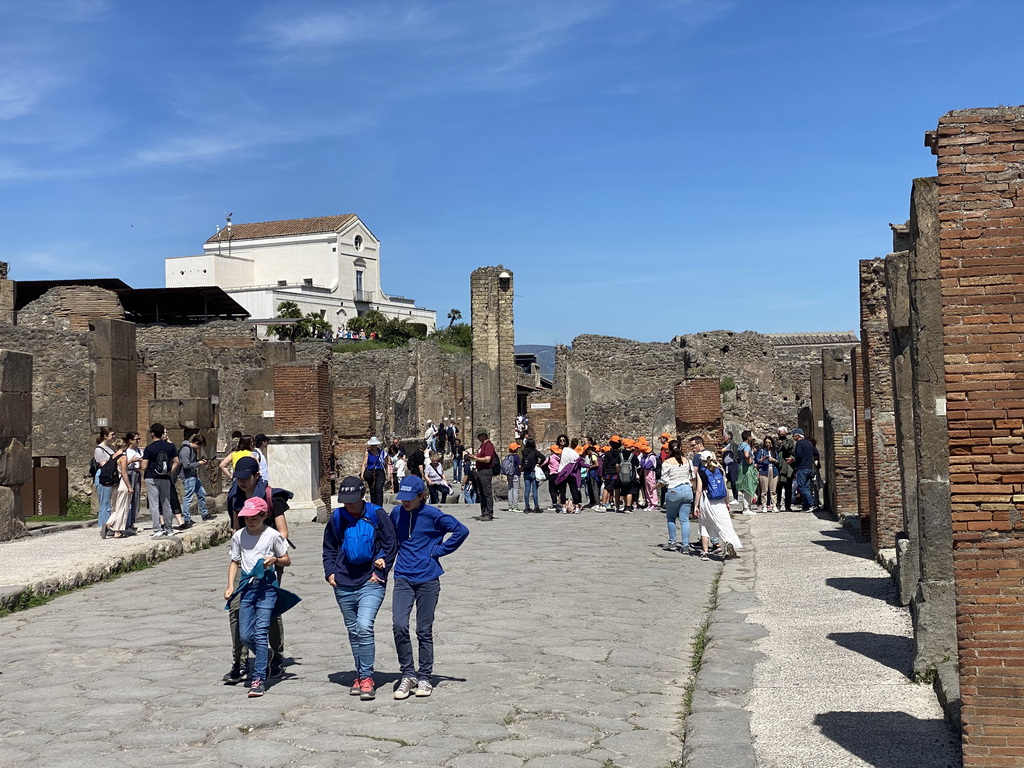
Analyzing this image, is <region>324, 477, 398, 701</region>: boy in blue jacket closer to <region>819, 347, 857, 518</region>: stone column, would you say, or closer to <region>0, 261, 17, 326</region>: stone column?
<region>819, 347, 857, 518</region>: stone column

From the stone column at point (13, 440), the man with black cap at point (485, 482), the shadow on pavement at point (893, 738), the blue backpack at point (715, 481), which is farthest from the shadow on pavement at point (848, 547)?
the stone column at point (13, 440)

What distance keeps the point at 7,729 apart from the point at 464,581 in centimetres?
561

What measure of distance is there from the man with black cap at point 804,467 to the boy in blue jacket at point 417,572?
Answer: 43.7 ft

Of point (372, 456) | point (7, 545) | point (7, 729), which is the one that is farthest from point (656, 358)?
point (7, 729)

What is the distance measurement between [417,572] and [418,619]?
0.28 m

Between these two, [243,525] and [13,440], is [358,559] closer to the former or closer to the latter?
[243,525]

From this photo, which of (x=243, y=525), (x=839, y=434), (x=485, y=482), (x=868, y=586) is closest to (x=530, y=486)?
(x=485, y=482)

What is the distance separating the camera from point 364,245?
81.8 m

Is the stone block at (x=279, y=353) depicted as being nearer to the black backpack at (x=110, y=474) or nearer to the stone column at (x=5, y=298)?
the black backpack at (x=110, y=474)

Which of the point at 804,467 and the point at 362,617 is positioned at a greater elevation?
the point at 804,467

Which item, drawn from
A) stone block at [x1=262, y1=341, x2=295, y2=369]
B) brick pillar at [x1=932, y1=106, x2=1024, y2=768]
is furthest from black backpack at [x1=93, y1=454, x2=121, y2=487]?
brick pillar at [x1=932, y1=106, x2=1024, y2=768]

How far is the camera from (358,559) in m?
6.75

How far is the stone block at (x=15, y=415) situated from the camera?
13859mm

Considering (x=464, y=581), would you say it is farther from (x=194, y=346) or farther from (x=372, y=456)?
(x=194, y=346)
